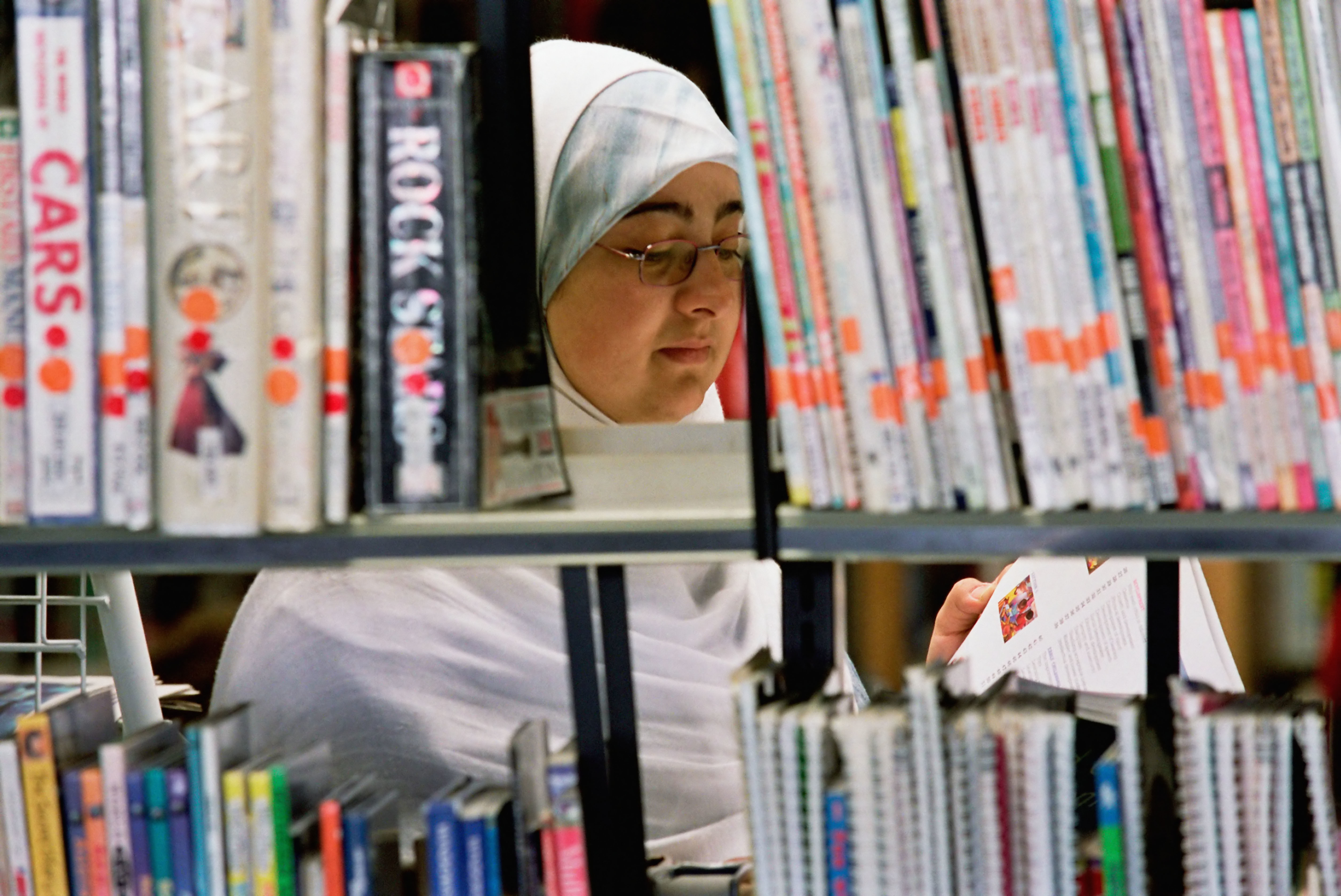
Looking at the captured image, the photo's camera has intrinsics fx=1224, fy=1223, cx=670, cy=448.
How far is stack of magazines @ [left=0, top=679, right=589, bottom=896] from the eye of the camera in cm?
90

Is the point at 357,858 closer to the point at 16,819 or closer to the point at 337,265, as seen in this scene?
the point at 16,819

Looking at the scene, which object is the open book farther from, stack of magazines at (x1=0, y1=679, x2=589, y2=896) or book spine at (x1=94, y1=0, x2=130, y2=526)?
book spine at (x1=94, y1=0, x2=130, y2=526)

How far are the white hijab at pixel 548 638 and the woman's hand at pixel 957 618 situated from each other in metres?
0.24

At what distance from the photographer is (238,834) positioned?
35.4 inches

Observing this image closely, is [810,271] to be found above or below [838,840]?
above

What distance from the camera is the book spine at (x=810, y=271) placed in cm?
82

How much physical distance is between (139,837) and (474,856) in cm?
25

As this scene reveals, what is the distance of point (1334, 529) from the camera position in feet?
2.58

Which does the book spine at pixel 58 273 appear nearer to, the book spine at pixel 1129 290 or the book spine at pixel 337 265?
the book spine at pixel 337 265

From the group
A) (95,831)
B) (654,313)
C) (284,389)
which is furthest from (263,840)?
(654,313)

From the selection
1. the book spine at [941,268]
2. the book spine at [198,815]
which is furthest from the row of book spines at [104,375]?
the book spine at [941,268]

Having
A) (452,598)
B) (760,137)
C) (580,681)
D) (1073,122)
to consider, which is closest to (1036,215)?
(1073,122)

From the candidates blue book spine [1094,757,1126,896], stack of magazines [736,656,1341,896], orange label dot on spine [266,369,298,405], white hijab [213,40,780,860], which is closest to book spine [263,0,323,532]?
orange label dot on spine [266,369,298,405]

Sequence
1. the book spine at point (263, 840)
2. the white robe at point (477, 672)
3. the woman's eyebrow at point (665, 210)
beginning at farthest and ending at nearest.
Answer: the woman's eyebrow at point (665, 210), the white robe at point (477, 672), the book spine at point (263, 840)
